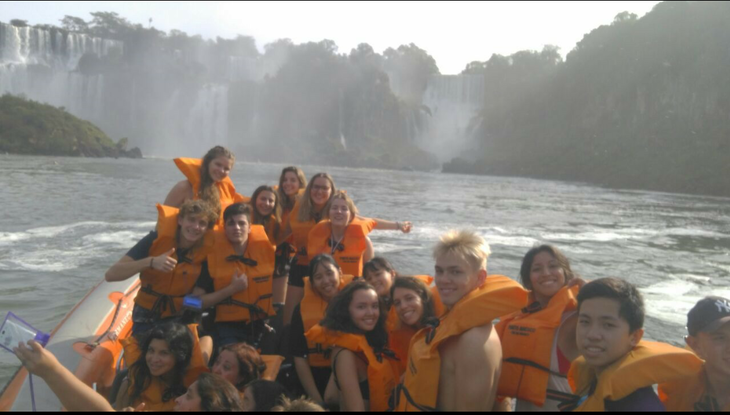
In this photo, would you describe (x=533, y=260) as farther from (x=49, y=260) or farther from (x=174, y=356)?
(x=49, y=260)

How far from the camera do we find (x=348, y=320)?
313 cm

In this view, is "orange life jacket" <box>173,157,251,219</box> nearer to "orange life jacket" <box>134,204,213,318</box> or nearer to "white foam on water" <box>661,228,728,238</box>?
"orange life jacket" <box>134,204,213,318</box>

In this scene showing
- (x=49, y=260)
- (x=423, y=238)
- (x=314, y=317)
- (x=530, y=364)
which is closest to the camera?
(x=530, y=364)

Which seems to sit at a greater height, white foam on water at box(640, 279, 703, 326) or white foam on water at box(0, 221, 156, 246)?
white foam on water at box(640, 279, 703, 326)

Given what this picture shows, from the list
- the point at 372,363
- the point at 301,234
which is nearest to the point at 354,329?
the point at 372,363

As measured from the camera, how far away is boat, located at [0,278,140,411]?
344 centimetres

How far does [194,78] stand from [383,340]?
3128 inches

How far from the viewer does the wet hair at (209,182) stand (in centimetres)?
490

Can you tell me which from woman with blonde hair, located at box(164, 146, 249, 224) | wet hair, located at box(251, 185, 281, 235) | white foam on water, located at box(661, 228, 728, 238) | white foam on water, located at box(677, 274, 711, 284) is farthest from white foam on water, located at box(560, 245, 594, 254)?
woman with blonde hair, located at box(164, 146, 249, 224)

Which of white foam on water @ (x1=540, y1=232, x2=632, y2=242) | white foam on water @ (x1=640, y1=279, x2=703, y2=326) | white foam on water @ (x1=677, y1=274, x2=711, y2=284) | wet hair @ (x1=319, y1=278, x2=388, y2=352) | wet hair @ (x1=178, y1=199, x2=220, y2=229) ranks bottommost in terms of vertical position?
white foam on water @ (x1=640, y1=279, x2=703, y2=326)

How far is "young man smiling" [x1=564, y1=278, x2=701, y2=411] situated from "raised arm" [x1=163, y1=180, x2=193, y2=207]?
3.82 meters

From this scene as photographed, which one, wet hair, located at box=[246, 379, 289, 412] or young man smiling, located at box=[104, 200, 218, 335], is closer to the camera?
wet hair, located at box=[246, 379, 289, 412]

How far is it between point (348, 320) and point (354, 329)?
65mm

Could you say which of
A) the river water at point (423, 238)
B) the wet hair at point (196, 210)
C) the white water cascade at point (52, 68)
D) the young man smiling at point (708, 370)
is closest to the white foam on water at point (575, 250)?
the river water at point (423, 238)
